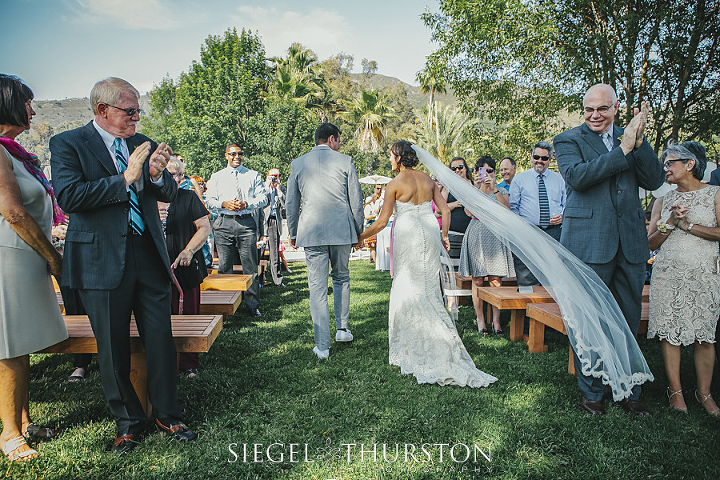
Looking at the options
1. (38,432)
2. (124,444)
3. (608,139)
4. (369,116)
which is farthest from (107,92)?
(369,116)

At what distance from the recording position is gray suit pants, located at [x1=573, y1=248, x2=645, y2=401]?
348 cm

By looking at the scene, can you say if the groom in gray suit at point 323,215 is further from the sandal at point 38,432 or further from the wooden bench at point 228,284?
the sandal at point 38,432

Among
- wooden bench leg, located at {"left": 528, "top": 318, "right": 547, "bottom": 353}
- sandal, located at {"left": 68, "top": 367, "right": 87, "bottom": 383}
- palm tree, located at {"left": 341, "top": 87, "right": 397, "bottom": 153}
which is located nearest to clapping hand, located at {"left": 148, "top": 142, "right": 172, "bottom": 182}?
sandal, located at {"left": 68, "top": 367, "right": 87, "bottom": 383}

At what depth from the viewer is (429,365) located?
4328 millimetres

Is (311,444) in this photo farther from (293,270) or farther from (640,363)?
(293,270)

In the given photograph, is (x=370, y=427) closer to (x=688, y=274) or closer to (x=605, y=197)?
(x=605, y=197)

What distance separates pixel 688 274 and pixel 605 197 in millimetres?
937

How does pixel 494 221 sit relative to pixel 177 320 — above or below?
above

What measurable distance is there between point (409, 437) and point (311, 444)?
67cm

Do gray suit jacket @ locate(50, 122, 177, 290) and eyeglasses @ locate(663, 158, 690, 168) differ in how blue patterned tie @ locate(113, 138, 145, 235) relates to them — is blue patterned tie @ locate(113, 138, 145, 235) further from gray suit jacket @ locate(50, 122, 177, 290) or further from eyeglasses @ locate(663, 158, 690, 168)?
eyeglasses @ locate(663, 158, 690, 168)

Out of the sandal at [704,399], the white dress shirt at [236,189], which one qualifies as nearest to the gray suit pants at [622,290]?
the sandal at [704,399]

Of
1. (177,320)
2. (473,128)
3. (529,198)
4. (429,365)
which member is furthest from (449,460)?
(473,128)

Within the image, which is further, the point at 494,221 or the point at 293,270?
the point at 293,270

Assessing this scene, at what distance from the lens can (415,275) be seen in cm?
467
